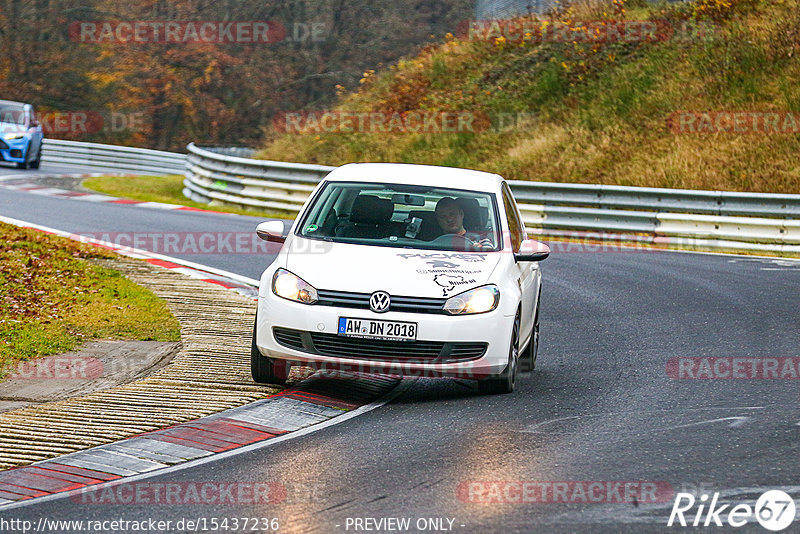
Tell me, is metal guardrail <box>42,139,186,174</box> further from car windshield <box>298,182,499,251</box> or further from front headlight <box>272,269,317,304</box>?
front headlight <box>272,269,317,304</box>

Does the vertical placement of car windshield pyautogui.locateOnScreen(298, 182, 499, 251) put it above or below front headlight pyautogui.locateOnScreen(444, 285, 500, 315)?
above

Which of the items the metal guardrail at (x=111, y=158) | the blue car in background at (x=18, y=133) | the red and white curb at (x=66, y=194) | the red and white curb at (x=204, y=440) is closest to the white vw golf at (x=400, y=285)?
the red and white curb at (x=204, y=440)

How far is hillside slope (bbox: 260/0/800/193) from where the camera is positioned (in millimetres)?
24953

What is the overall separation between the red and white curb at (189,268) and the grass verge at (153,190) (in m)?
6.46

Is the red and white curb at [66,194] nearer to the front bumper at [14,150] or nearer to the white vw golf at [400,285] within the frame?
the front bumper at [14,150]

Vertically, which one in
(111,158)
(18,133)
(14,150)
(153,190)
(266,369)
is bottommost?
(153,190)

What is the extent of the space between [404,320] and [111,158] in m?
31.7

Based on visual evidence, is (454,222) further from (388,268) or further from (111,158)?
(111,158)

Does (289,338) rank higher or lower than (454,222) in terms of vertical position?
lower

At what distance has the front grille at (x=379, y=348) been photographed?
8.04m

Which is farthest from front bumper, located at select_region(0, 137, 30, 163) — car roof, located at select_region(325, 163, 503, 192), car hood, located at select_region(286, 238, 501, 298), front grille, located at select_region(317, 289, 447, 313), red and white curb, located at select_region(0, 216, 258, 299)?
front grille, located at select_region(317, 289, 447, 313)

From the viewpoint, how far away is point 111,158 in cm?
3791

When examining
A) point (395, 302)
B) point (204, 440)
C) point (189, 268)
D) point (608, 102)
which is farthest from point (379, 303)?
point (608, 102)

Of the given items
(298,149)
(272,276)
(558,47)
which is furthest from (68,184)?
(272,276)
